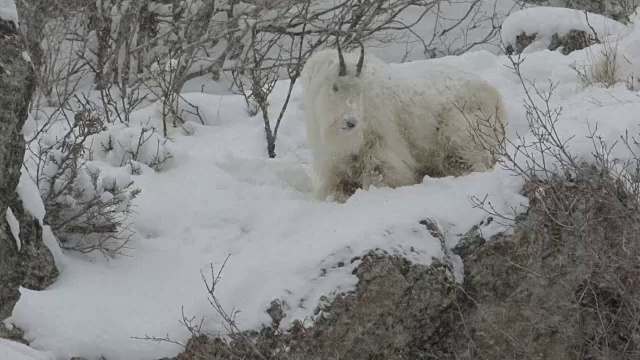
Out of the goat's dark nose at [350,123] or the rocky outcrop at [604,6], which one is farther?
the rocky outcrop at [604,6]

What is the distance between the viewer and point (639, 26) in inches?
347

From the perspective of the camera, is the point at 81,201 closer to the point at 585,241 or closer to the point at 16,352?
the point at 16,352

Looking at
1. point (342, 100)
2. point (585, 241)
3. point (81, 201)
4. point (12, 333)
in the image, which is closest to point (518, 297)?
point (585, 241)

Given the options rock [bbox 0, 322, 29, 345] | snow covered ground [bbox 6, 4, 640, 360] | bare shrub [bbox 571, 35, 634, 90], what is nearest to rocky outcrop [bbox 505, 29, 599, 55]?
bare shrub [bbox 571, 35, 634, 90]

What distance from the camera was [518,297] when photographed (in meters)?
5.20

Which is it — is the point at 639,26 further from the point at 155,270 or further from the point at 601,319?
the point at 155,270

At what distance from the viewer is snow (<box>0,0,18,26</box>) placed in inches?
118

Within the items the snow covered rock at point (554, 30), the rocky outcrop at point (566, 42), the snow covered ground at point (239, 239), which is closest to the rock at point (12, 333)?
the snow covered ground at point (239, 239)

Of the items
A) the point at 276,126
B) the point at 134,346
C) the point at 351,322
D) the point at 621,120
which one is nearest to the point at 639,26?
the point at 621,120

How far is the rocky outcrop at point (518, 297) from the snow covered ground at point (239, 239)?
0.41 feet

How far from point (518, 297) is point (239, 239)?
1665mm

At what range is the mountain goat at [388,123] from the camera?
18.3 ft

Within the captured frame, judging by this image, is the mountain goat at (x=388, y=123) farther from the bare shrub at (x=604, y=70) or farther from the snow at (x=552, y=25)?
the snow at (x=552, y=25)

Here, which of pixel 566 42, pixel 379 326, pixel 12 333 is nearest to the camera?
pixel 12 333
